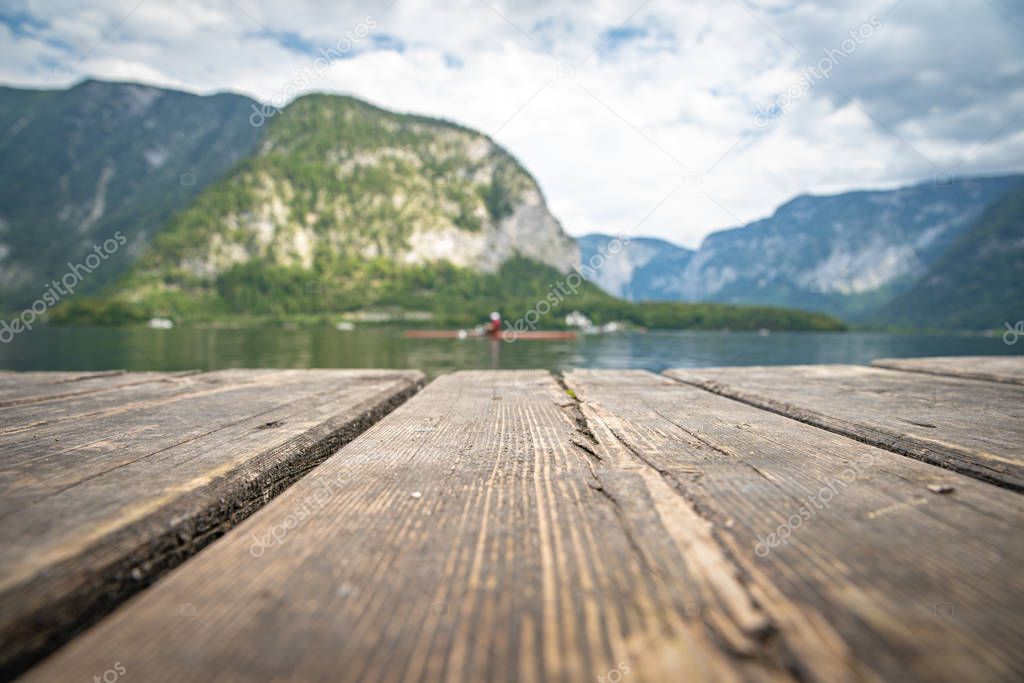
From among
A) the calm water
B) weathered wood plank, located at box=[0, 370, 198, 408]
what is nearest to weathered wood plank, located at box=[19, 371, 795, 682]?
weathered wood plank, located at box=[0, 370, 198, 408]

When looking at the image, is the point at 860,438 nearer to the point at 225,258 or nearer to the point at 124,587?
the point at 124,587

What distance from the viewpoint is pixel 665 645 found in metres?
0.81

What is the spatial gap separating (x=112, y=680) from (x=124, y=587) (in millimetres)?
338

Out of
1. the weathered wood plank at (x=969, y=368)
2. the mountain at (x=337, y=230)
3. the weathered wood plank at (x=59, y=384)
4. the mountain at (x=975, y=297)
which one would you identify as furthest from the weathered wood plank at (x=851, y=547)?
the mountain at (x=975, y=297)

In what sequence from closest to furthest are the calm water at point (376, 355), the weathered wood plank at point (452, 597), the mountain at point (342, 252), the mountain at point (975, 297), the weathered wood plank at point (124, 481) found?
the weathered wood plank at point (452, 597) → the weathered wood plank at point (124, 481) → the calm water at point (376, 355) → the mountain at point (342, 252) → the mountain at point (975, 297)

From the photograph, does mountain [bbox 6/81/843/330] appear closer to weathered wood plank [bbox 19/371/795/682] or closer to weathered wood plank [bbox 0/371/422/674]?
weathered wood plank [bbox 0/371/422/674]

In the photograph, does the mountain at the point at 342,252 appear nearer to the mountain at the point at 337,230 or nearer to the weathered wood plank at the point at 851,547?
the mountain at the point at 337,230

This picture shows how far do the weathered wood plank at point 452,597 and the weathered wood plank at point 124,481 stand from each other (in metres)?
0.12

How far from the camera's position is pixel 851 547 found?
43.2 inches

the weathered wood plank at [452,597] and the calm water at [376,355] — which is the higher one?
the weathered wood plank at [452,597]

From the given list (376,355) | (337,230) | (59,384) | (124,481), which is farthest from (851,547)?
(337,230)

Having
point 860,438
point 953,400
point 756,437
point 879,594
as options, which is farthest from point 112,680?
point 953,400

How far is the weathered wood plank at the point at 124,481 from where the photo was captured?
3.04 feet

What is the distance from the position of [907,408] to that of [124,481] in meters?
3.52
